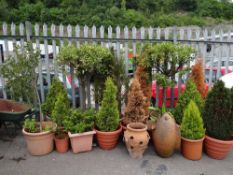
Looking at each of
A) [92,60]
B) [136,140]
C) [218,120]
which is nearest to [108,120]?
[136,140]

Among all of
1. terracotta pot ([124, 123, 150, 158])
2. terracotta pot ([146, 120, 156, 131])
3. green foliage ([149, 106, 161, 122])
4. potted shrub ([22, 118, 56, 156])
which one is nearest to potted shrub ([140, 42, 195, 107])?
green foliage ([149, 106, 161, 122])

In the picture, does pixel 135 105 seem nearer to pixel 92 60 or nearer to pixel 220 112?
pixel 92 60

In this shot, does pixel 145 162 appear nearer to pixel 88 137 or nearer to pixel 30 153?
pixel 88 137

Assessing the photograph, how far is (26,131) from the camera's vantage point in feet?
12.6

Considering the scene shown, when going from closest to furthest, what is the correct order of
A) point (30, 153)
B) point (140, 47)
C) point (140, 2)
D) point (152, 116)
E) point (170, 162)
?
point (170, 162) → point (30, 153) → point (152, 116) → point (140, 47) → point (140, 2)

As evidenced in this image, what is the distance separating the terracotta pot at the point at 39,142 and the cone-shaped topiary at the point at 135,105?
122 cm

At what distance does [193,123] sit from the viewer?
3.62m

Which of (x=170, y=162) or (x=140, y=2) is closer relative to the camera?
(x=170, y=162)

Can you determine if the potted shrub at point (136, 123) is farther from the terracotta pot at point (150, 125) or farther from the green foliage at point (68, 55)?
the green foliage at point (68, 55)

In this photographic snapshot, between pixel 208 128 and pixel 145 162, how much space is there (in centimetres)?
104

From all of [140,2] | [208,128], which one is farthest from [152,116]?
[140,2]

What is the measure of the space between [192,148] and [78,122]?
5.64 feet

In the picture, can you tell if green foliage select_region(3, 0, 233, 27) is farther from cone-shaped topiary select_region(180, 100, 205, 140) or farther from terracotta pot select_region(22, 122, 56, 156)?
cone-shaped topiary select_region(180, 100, 205, 140)

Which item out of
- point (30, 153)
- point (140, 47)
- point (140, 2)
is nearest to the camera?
point (30, 153)
